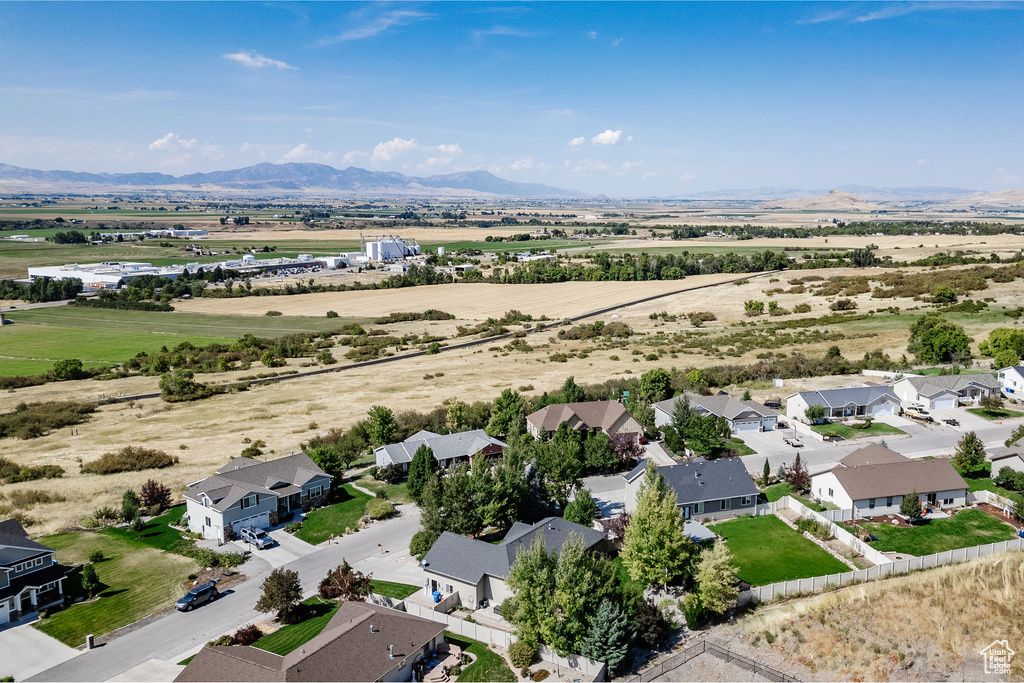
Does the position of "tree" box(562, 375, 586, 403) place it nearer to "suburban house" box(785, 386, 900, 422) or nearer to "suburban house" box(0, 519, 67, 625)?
"suburban house" box(785, 386, 900, 422)

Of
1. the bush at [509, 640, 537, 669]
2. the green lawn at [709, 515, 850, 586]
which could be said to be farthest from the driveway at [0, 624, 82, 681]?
the green lawn at [709, 515, 850, 586]

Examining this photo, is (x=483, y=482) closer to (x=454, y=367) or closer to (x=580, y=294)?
(x=454, y=367)

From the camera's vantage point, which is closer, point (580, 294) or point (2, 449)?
point (2, 449)

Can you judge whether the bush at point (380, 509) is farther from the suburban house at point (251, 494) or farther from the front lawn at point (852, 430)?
the front lawn at point (852, 430)

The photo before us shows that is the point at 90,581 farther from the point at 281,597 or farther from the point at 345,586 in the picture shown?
the point at 345,586

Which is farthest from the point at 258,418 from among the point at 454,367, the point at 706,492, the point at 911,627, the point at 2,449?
the point at 911,627

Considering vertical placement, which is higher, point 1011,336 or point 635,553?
point 1011,336

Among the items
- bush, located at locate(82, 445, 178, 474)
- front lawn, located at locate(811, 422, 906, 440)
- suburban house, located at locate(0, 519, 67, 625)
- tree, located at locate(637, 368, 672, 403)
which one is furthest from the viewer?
tree, located at locate(637, 368, 672, 403)
